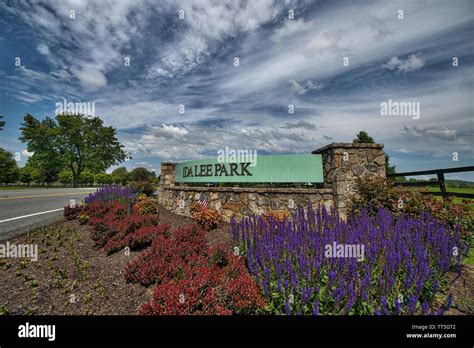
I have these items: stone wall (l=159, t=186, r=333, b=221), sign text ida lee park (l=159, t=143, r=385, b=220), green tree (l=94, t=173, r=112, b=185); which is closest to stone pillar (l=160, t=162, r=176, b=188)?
stone wall (l=159, t=186, r=333, b=221)

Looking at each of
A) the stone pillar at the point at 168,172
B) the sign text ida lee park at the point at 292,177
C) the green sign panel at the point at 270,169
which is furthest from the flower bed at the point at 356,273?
the stone pillar at the point at 168,172

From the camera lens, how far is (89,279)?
11.6 feet

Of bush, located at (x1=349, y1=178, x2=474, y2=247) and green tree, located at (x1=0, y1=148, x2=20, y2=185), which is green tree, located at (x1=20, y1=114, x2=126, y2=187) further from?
bush, located at (x1=349, y1=178, x2=474, y2=247)

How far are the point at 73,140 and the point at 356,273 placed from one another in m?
47.8

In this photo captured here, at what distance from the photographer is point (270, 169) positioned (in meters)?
6.35

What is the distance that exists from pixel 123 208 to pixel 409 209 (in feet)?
26.7

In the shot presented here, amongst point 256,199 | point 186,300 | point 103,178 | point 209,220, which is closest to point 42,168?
point 103,178

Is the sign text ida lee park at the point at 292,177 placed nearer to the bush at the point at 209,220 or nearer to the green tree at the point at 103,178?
the bush at the point at 209,220

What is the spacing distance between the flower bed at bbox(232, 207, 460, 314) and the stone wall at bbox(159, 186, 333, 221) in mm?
2122

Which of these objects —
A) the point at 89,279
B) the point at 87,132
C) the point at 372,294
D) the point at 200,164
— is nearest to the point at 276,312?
the point at 372,294

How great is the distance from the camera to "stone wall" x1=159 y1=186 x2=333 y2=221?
5.80 meters

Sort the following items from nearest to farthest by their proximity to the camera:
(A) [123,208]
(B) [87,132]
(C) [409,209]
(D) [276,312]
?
1. (D) [276,312]
2. (C) [409,209]
3. (A) [123,208]
4. (B) [87,132]

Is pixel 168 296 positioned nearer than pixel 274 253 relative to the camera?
Yes
